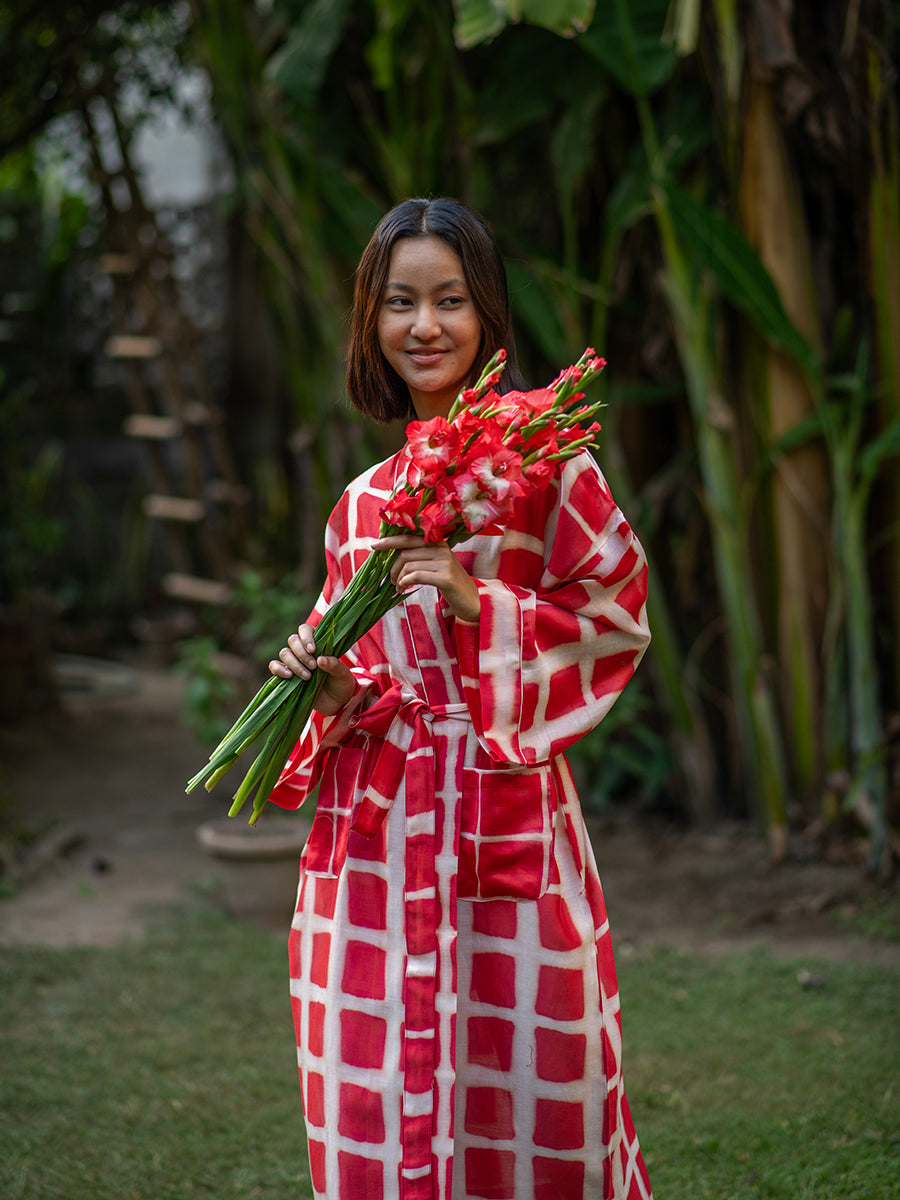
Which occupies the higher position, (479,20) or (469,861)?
(479,20)

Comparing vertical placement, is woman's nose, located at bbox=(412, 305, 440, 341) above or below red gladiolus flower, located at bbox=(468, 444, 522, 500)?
above

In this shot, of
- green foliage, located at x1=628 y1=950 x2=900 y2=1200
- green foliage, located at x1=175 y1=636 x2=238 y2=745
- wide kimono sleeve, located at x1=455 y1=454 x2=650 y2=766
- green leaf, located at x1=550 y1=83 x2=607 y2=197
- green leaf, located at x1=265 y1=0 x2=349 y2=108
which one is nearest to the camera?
wide kimono sleeve, located at x1=455 y1=454 x2=650 y2=766

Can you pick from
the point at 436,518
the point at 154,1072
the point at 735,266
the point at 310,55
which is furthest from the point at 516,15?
the point at 154,1072

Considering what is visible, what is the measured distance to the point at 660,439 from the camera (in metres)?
4.15

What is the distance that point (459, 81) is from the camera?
3502mm

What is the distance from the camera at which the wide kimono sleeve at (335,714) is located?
4.93 ft

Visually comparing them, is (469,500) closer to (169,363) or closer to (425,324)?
(425,324)

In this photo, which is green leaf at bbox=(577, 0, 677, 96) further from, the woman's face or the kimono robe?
the kimono robe

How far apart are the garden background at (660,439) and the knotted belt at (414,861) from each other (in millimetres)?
912

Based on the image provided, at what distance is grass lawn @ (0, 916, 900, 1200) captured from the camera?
2066 millimetres

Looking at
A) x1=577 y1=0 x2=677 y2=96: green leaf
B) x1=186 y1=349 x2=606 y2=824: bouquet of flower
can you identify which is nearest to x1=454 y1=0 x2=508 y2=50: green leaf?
x1=577 y1=0 x2=677 y2=96: green leaf

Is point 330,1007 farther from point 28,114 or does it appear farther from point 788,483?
point 28,114

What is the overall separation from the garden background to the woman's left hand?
1318 millimetres

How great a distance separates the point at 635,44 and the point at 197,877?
9.22 ft
